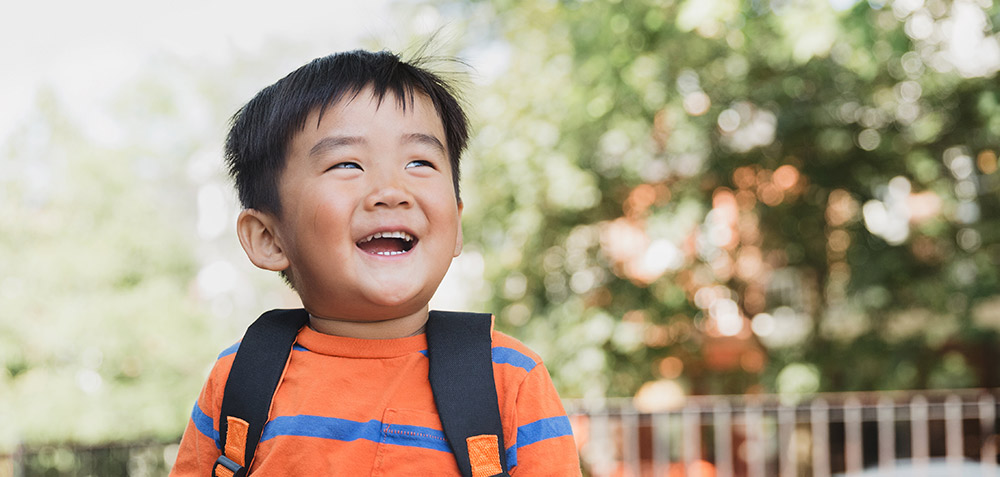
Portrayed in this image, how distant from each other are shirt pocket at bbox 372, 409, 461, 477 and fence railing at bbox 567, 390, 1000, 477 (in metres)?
3.27

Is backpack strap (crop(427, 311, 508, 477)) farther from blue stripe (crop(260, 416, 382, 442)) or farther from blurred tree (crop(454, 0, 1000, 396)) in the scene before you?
blurred tree (crop(454, 0, 1000, 396))

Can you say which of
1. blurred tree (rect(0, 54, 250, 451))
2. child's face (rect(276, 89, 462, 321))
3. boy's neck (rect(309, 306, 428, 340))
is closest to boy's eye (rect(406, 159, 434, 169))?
child's face (rect(276, 89, 462, 321))

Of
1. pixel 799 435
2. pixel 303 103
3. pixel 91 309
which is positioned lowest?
pixel 799 435

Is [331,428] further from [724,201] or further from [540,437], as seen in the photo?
[724,201]

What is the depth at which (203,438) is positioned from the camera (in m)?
1.38

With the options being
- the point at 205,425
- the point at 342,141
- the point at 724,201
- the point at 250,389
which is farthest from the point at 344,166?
the point at 724,201

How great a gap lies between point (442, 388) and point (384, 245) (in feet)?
0.74

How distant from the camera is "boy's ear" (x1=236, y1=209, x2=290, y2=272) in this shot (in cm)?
140

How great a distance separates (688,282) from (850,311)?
1.29m

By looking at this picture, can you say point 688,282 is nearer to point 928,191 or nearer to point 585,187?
point 585,187

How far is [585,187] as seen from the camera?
276 inches

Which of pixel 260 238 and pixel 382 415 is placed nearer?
pixel 382 415

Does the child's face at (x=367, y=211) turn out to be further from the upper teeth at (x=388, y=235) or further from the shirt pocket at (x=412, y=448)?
the shirt pocket at (x=412, y=448)

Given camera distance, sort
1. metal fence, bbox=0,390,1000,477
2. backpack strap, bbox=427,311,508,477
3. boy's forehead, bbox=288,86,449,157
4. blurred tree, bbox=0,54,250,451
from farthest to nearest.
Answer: blurred tree, bbox=0,54,250,451
metal fence, bbox=0,390,1000,477
boy's forehead, bbox=288,86,449,157
backpack strap, bbox=427,311,508,477
